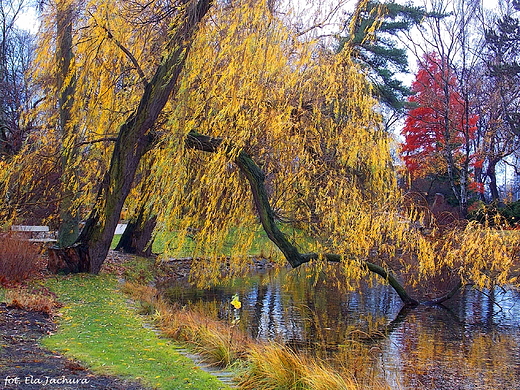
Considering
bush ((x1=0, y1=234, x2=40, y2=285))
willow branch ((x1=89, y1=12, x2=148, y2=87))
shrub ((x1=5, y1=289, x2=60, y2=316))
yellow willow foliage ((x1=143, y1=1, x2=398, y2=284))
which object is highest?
willow branch ((x1=89, y1=12, x2=148, y2=87))

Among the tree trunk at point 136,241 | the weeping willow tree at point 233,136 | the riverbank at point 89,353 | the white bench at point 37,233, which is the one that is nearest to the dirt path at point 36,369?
the riverbank at point 89,353

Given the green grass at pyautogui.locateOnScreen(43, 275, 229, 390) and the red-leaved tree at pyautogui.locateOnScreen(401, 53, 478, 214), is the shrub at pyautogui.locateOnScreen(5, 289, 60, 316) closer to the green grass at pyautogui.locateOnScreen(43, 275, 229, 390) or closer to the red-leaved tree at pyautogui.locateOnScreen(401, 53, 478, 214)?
the green grass at pyautogui.locateOnScreen(43, 275, 229, 390)

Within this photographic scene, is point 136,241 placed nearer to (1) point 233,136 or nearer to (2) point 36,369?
(1) point 233,136

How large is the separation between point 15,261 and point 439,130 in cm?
2087

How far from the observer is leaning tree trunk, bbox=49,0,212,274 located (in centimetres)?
859

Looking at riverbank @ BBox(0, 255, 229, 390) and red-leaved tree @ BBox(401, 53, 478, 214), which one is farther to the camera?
red-leaved tree @ BBox(401, 53, 478, 214)

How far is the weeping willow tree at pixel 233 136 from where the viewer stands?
8.59m

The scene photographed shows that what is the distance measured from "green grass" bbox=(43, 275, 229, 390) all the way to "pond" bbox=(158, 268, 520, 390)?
1.04 meters

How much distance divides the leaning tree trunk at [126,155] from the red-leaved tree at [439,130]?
46.7 ft

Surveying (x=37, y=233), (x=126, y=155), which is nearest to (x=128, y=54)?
(x=126, y=155)

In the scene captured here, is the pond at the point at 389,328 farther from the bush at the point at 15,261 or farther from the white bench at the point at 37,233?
the white bench at the point at 37,233

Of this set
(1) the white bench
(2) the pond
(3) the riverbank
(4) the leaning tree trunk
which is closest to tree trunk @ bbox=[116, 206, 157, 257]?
(1) the white bench

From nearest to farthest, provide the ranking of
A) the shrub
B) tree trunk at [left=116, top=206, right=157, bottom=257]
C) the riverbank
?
the riverbank
the shrub
tree trunk at [left=116, top=206, right=157, bottom=257]

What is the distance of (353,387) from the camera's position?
15.1 feet
